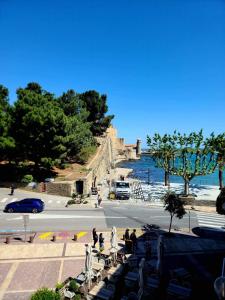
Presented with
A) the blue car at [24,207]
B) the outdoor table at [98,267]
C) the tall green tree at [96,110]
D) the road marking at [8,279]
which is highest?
the tall green tree at [96,110]

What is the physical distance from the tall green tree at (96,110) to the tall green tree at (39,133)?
3579cm

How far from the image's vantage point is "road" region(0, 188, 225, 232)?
81.8ft

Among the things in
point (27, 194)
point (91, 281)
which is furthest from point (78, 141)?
point (91, 281)

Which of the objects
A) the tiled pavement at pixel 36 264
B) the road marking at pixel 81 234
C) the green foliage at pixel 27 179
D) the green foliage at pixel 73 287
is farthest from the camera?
the green foliage at pixel 27 179

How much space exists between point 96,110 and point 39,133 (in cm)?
3968

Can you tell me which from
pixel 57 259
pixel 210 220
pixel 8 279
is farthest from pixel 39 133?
pixel 8 279

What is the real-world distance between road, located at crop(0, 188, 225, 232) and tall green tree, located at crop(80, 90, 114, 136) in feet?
149

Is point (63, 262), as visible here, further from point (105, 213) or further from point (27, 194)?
point (27, 194)

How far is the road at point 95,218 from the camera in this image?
24.9m

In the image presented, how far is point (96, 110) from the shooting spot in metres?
77.6

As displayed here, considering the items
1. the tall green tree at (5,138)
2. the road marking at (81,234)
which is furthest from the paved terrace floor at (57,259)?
the tall green tree at (5,138)

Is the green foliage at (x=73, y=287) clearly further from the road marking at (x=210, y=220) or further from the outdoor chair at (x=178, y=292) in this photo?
the road marking at (x=210, y=220)

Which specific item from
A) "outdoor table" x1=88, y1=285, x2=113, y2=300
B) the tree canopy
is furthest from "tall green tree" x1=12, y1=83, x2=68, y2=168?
"outdoor table" x1=88, y1=285, x2=113, y2=300

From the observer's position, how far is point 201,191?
51.3 m
